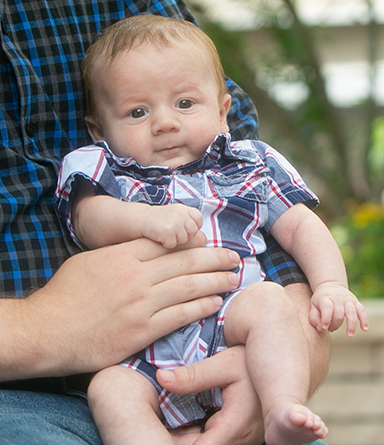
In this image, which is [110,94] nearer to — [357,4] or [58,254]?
[58,254]

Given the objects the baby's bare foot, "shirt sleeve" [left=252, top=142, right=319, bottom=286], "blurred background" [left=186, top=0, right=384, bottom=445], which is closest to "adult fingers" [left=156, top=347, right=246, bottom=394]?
the baby's bare foot

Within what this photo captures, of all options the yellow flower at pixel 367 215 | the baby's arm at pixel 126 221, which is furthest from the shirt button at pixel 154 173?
the yellow flower at pixel 367 215

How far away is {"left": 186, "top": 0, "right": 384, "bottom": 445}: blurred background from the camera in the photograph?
324 centimetres

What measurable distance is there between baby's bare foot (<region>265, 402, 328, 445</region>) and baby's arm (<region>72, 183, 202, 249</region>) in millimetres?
332

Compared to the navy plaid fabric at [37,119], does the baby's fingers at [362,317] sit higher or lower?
lower

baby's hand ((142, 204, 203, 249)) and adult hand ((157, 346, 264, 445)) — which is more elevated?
baby's hand ((142, 204, 203, 249))

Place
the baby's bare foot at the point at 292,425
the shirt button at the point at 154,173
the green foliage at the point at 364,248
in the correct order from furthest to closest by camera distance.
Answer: the green foliage at the point at 364,248 → the shirt button at the point at 154,173 → the baby's bare foot at the point at 292,425

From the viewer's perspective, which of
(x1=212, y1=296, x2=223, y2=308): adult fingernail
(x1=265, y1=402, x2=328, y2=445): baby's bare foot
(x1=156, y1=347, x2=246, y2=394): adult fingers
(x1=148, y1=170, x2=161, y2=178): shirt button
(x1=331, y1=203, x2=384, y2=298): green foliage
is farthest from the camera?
(x1=331, y1=203, x2=384, y2=298): green foliage

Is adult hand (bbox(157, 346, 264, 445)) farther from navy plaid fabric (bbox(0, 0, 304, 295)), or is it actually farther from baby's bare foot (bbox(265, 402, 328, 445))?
navy plaid fabric (bbox(0, 0, 304, 295))

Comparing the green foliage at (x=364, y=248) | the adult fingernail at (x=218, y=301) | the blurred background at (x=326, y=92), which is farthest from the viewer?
the blurred background at (x=326, y=92)

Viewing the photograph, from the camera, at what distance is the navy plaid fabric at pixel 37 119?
1085mm

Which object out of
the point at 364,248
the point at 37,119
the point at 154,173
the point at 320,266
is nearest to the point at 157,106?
the point at 154,173

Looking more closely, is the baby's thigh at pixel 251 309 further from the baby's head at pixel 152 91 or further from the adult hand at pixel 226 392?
the baby's head at pixel 152 91

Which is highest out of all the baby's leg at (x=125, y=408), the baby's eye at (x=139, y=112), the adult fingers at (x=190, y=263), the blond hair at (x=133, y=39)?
the blond hair at (x=133, y=39)
